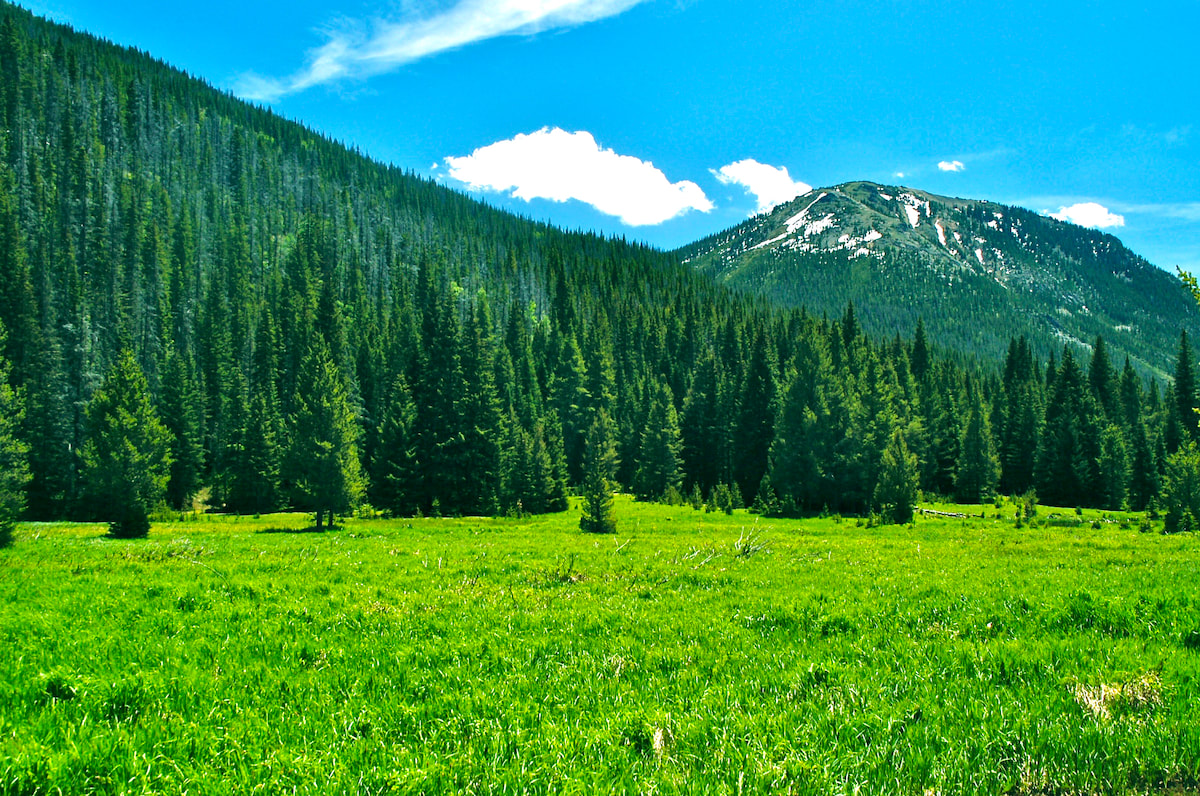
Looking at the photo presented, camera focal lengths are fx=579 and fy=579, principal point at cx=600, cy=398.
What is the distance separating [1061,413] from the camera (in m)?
76.2

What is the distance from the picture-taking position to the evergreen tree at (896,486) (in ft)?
145

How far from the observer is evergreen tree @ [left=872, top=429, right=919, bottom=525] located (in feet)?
145

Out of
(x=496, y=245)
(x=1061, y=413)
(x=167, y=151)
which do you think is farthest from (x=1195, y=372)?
(x=167, y=151)

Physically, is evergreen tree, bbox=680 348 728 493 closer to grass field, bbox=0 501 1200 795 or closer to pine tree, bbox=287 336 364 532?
pine tree, bbox=287 336 364 532

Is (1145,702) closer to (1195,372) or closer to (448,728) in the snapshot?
(448,728)

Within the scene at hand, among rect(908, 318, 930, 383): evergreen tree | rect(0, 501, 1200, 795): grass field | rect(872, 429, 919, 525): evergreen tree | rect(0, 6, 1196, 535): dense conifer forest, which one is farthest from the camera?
rect(908, 318, 930, 383): evergreen tree

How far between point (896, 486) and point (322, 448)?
42.7 meters

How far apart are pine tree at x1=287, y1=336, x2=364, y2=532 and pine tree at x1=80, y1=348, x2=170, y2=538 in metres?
11.0

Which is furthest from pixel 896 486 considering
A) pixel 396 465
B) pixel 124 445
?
pixel 124 445

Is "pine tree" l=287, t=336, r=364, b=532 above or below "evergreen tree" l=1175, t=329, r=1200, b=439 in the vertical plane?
below

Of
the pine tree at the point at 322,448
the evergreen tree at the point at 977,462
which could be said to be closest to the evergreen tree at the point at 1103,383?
the evergreen tree at the point at 977,462

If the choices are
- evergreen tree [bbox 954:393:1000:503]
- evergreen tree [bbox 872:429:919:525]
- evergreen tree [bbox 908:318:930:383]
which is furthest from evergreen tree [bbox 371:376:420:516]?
evergreen tree [bbox 908:318:930:383]

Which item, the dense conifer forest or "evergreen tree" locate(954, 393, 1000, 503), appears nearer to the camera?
the dense conifer forest

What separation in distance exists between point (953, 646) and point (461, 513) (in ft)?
153
